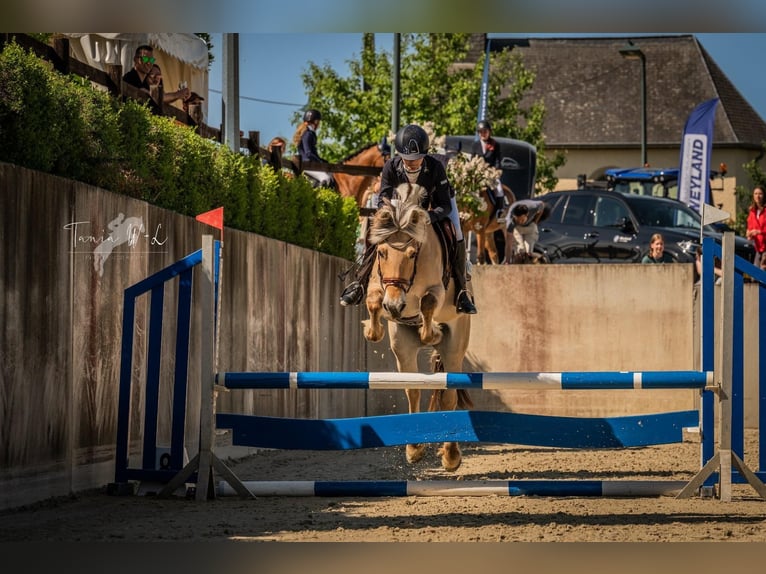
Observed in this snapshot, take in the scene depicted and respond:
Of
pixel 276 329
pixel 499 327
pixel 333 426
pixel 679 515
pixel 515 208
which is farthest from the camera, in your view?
pixel 515 208

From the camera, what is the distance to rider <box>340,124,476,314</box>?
7.70 meters

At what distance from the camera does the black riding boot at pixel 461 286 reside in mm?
8086

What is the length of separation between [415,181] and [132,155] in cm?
194

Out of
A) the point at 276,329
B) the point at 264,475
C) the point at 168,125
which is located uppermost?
the point at 168,125

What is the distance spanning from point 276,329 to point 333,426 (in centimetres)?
418

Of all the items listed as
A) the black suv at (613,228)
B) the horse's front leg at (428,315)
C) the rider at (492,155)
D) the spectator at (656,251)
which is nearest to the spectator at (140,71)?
the horse's front leg at (428,315)

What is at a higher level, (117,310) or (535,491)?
(117,310)

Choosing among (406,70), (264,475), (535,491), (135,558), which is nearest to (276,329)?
(264,475)

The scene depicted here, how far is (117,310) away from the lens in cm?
788

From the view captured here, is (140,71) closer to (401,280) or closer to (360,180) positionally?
(401,280)

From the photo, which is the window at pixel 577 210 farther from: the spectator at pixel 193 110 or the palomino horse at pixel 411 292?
the palomino horse at pixel 411 292

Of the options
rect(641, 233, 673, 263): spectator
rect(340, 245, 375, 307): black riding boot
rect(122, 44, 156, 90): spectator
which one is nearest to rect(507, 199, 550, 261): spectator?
rect(641, 233, 673, 263): spectator
